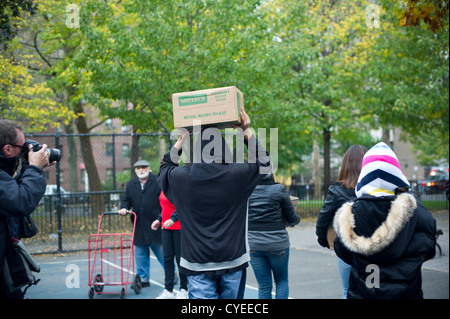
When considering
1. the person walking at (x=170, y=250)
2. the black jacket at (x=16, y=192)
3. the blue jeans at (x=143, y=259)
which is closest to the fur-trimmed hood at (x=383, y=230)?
the black jacket at (x=16, y=192)

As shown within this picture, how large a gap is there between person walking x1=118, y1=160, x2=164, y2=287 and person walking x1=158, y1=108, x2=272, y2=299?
13.7ft

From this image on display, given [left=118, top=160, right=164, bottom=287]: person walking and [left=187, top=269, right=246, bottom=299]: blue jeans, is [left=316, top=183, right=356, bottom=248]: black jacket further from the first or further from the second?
[left=118, top=160, right=164, bottom=287]: person walking

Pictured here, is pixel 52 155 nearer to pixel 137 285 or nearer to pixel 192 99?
pixel 192 99

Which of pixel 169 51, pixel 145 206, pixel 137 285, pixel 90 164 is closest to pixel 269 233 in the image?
pixel 137 285

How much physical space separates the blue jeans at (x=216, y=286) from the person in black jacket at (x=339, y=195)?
1.01 m

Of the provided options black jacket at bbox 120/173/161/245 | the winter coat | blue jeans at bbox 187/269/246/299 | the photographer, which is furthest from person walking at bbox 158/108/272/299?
black jacket at bbox 120/173/161/245

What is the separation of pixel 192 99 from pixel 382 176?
1618 mm

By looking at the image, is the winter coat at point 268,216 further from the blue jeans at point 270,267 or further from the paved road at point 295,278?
the paved road at point 295,278

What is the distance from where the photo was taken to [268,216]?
536 cm

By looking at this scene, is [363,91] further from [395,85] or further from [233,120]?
[233,120]

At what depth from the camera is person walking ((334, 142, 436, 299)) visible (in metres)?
2.92

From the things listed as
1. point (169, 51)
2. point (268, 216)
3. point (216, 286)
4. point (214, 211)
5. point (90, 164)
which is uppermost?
point (169, 51)

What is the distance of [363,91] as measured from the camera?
20109 mm
